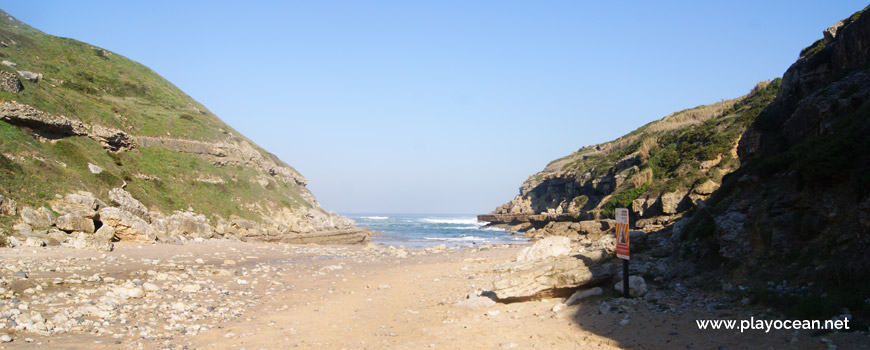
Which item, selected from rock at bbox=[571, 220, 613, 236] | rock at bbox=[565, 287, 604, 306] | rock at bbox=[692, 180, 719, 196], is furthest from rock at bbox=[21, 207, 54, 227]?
rock at bbox=[571, 220, 613, 236]

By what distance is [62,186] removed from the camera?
2327 cm

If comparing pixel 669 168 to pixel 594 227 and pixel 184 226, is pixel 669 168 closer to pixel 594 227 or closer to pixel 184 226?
pixel 594 227

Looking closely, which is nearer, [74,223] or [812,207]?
[812,207]

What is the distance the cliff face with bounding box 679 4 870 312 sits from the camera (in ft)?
23.9

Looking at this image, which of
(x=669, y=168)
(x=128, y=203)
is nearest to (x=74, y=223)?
(x=128, y=203)

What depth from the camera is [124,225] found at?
22.1 meters

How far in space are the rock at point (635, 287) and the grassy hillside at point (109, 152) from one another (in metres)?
22.6

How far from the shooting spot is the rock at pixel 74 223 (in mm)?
19914

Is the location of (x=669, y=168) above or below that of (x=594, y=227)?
above

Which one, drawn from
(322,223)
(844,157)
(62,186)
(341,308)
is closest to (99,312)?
(341,308)

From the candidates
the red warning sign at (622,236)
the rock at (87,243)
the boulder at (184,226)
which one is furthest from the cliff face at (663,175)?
the boulder at (184,226)

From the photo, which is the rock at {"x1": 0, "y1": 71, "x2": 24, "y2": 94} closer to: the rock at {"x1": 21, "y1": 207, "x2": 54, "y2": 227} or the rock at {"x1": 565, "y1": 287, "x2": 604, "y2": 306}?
the rock at {"x1": 21, "y1": 207, "x2": 54, "y2": 227}

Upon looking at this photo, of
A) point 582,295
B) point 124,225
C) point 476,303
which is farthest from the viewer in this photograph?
point 124,225

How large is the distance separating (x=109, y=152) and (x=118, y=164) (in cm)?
130
